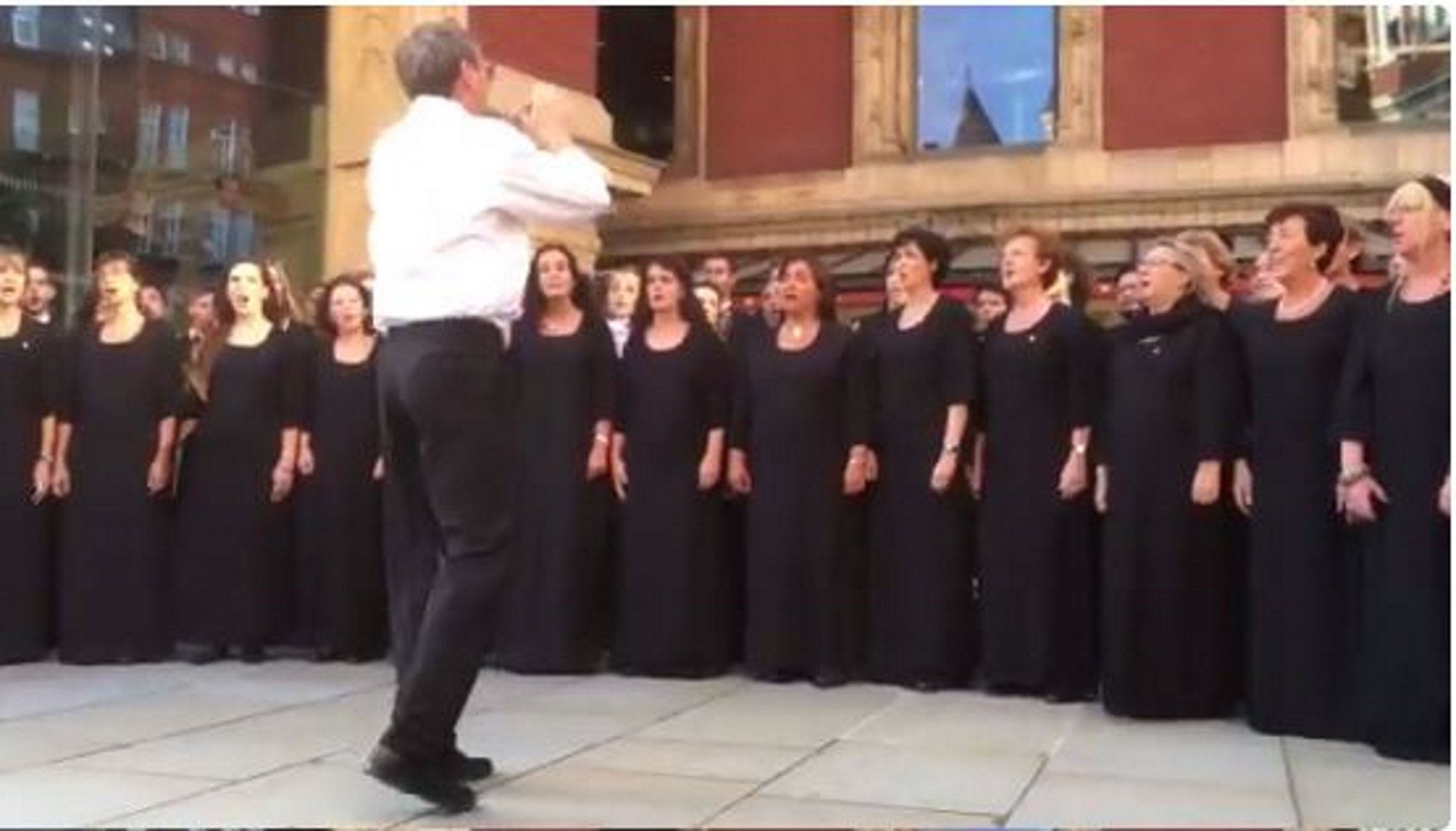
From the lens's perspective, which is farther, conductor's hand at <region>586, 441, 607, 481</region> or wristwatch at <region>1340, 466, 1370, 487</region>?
conductor's hand at <region>586, 441, 607, 481</region>

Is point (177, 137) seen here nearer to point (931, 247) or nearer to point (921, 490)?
point (931, 247)

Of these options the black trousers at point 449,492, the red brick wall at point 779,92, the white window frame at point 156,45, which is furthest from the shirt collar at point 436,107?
the red brick wall at point 779,92

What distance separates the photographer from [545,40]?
13.0m

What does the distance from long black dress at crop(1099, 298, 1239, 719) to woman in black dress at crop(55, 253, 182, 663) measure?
Result: 154 inches

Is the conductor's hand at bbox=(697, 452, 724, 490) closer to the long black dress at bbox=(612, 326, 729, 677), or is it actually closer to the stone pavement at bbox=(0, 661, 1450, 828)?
the long black dress at bbox=(612, 326, 729, 677)

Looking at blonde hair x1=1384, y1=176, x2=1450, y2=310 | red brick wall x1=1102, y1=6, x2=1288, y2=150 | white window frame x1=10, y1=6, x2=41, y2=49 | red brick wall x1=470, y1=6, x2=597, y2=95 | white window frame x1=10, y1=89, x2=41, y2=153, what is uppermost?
red brick wall x1=1102, y1=6, x2=1288, y2=150

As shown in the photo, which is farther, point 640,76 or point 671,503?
point 640,76

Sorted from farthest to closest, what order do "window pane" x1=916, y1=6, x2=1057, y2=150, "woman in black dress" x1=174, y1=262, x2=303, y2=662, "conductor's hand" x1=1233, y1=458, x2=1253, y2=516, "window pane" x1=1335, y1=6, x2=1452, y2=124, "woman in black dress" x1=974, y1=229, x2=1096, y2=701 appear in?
"window pane" x1=916, y1=6, x2=1057, y2=150, "window pane" x1=1335, y1=6, x2=1452, y2=124, "woman in black dress" x1=174, y1=262, x2=303, y2=662, "woman in black dress" x1=974, y1=229, x2=1096, y2=701, "conductor's hand" x1=1233, y1=458, x2=1253, y2=516

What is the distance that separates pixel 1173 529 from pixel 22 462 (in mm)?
4618

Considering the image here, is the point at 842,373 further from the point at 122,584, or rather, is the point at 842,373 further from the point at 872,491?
the point at 122,584

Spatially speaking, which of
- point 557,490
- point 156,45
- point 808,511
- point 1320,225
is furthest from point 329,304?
point 156,45

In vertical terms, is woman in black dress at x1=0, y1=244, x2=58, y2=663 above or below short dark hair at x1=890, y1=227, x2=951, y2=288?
below

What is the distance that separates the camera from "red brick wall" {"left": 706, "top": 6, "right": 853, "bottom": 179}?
1862cm

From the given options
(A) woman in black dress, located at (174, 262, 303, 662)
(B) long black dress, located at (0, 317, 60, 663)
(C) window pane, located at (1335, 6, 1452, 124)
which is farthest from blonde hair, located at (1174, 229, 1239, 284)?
(C) window pane, located at (1335, 6, 1452, 124)
